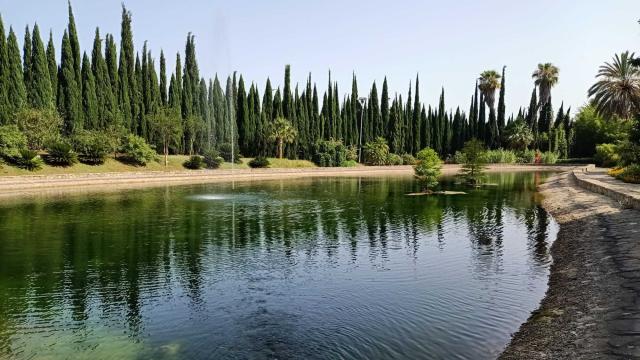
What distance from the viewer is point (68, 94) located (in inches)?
2194

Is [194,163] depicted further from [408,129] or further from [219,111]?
[408,129]

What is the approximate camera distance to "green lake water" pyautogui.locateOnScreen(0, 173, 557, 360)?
9.91 metres

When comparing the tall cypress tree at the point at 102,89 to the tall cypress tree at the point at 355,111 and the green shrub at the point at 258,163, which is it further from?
the tall cypress tree at the point at 355,111

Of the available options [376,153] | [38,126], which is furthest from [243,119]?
[38,126]

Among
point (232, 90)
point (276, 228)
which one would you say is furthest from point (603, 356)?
point (232, 90)

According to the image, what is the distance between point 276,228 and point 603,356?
1713cm

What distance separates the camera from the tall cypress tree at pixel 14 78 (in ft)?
164

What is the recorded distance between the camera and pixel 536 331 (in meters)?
10.0

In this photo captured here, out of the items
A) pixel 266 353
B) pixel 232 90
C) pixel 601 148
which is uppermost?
pixel 232 90

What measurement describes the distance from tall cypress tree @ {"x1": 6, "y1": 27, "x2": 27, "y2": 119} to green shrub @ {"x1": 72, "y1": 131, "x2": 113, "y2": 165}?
6421mm

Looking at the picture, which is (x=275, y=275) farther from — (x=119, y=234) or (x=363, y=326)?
(x=119, y=234)

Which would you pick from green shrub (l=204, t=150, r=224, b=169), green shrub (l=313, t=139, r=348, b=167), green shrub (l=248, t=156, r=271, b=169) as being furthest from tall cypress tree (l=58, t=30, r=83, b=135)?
green shrub (l=313, t=139, r=348, b=167)

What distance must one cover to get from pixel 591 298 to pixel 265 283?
8.55m

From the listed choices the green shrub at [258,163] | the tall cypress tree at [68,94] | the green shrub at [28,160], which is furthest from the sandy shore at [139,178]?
the tall cypress tree at [68,94]
